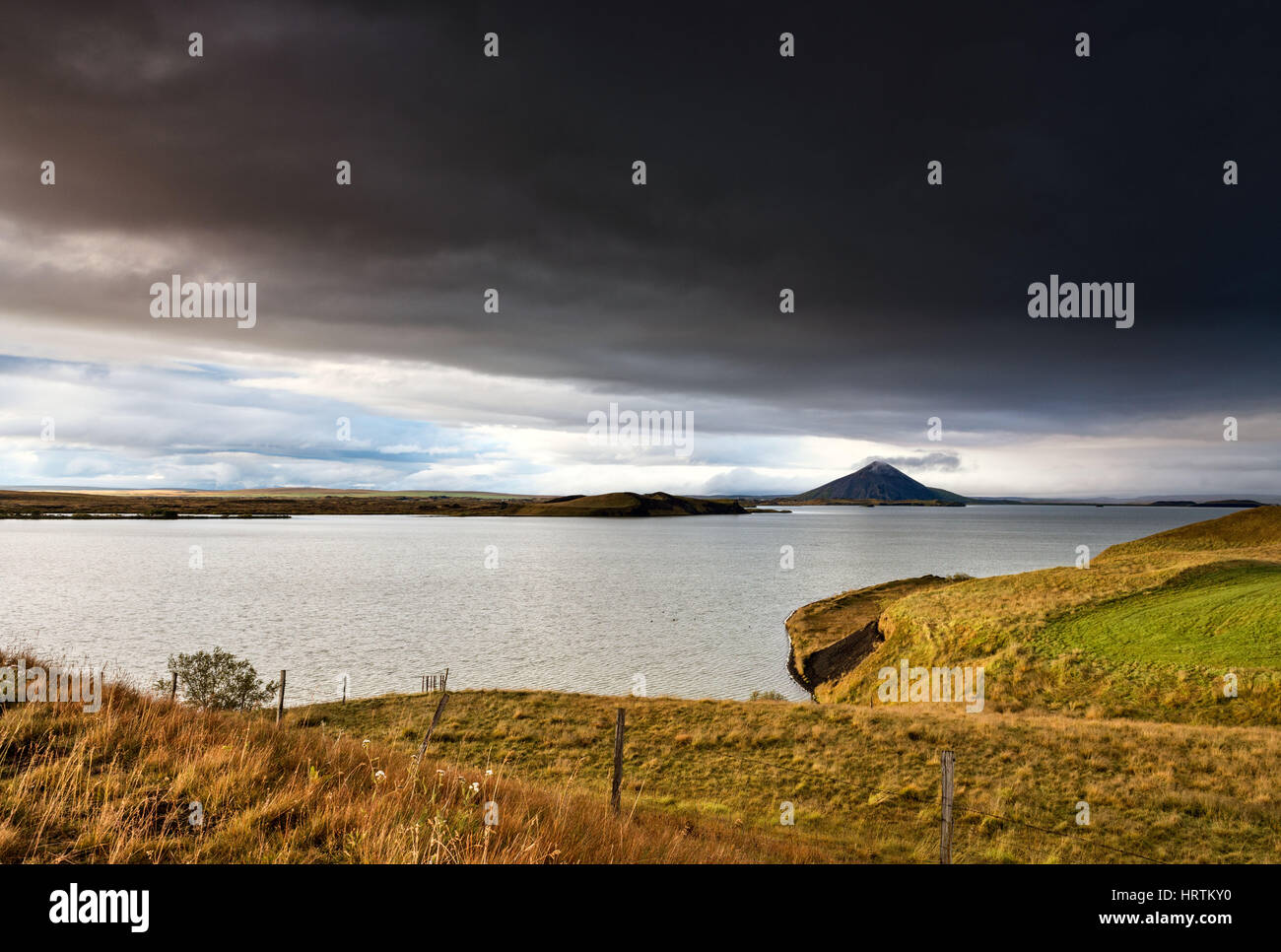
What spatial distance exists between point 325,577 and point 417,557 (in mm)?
37890

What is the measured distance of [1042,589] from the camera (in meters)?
46.8

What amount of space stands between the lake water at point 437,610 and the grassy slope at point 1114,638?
1156 centimetres

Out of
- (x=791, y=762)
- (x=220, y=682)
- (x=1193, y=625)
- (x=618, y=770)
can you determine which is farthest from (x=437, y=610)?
(x=1193, y=625)

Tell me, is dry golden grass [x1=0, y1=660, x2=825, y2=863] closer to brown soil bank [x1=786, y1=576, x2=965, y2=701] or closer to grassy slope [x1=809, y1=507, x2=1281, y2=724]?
grassy slope [x1=809, y1=507, x2=1281, y2=724]

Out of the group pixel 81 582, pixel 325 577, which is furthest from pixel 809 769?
pixel 81 582

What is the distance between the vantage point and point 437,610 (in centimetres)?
7781

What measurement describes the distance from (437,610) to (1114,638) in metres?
68.8

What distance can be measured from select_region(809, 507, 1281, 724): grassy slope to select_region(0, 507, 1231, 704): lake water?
37.9 feet

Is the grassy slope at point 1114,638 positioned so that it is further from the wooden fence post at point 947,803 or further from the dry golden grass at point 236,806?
the dry golden grass at point 236,806

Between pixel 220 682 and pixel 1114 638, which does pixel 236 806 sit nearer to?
pixel 220 682

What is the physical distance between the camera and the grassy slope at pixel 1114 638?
89.8 ft

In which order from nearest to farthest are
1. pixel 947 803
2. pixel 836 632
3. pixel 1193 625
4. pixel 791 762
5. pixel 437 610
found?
1. pixel 947 803
2. pixel 791 762
3. pixel 1193 625
4. pixel 836 632
5. pixel 437 610

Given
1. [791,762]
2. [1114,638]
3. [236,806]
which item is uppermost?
[236,806]
